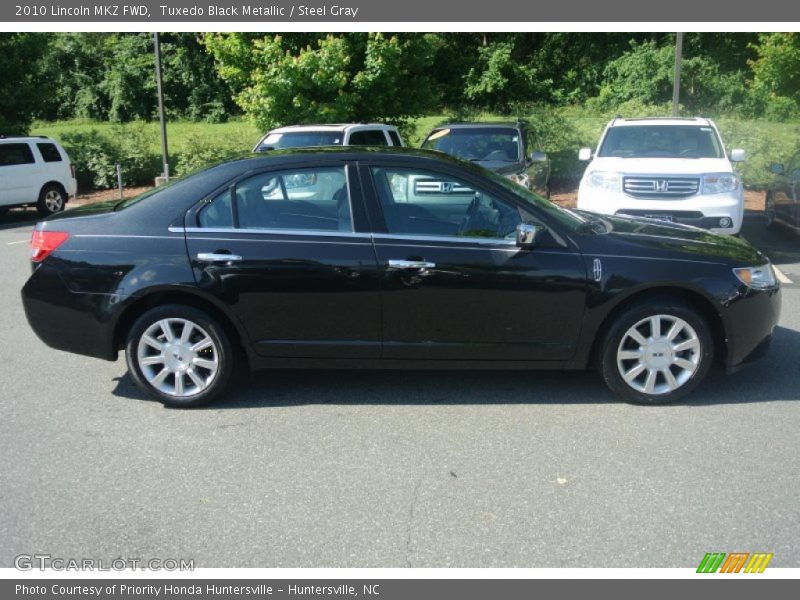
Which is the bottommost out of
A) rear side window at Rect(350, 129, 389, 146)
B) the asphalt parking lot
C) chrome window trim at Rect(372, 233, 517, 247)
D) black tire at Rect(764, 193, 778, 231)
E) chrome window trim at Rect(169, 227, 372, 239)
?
the asphalt parking lot

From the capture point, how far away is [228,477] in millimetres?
4340

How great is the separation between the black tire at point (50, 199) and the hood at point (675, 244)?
14.7 m

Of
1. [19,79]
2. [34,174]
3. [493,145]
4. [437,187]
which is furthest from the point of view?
Answer: [19,79]

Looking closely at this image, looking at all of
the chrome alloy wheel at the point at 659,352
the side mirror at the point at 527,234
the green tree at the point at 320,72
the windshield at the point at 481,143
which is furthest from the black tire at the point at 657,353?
the green tree at the point at 320,72

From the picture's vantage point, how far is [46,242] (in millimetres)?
5383

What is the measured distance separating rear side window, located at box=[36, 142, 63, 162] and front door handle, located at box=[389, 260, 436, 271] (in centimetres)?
1476

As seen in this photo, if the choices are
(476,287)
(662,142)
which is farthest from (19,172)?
(476,287)

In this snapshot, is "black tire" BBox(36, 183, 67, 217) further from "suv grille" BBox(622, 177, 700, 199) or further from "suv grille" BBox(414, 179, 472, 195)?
"suv grille" BBox(414, 179, 472, 195)

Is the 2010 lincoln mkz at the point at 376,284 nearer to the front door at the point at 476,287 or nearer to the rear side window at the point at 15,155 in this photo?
the front door at the point at 476,287

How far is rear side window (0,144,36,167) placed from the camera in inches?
664

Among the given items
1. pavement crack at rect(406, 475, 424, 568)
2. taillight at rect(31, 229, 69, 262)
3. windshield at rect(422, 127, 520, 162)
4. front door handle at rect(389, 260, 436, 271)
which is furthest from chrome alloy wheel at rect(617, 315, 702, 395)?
windshield at rect(422, 127, 520, 162)

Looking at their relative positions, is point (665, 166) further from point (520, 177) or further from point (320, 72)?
point (320, 72)

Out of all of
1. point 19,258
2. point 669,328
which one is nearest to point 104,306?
point 669,328

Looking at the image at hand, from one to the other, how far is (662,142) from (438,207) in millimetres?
6429
